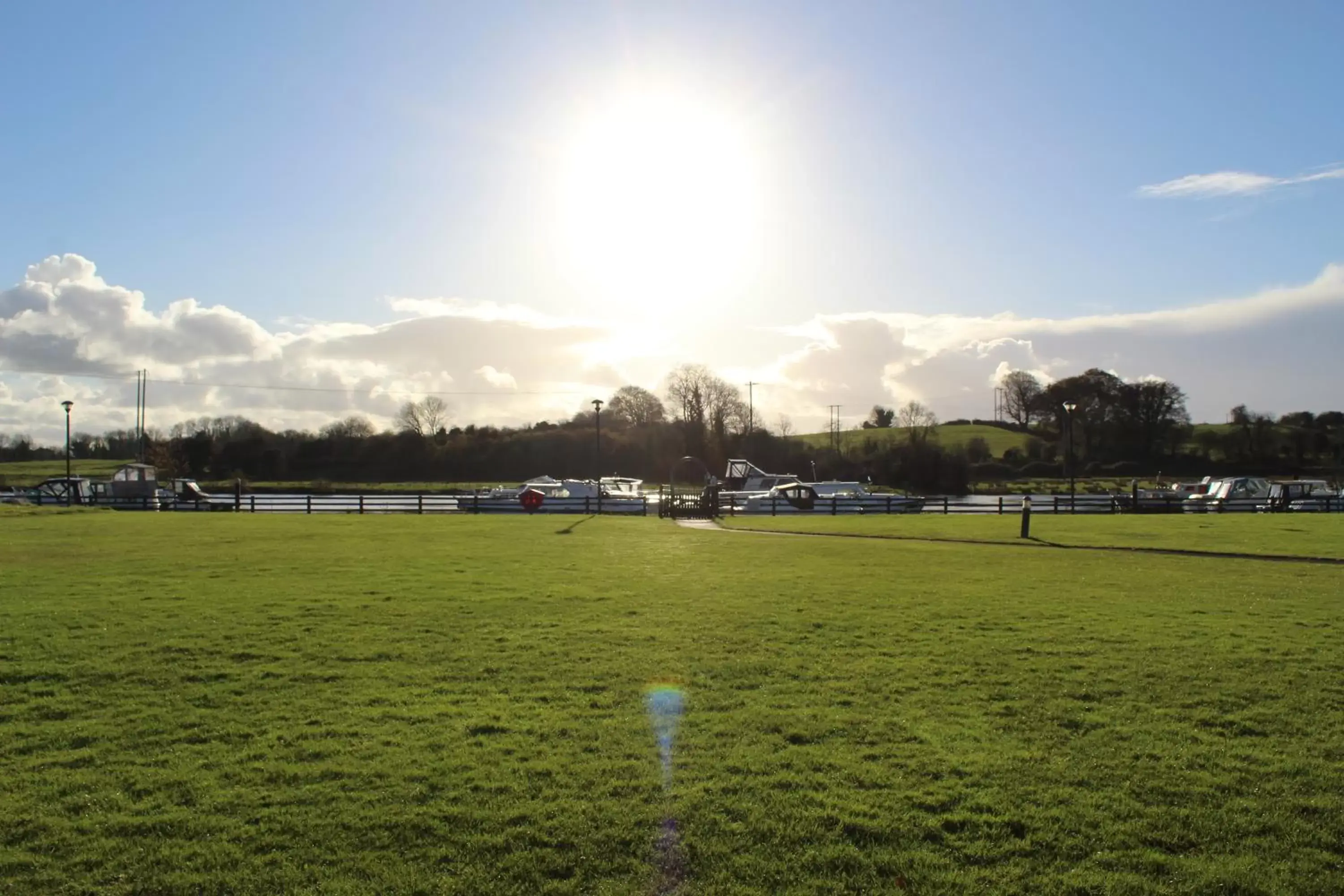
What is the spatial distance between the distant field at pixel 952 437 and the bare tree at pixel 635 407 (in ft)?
71.8

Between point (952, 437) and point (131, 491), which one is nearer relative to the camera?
point (131, 491)

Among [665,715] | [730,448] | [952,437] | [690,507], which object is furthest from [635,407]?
[665,715]

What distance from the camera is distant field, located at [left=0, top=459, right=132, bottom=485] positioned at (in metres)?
87.4

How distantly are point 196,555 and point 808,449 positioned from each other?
286 ft

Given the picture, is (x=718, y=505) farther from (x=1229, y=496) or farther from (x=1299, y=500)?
(x=1229, y=496)

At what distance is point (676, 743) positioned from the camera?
674cm

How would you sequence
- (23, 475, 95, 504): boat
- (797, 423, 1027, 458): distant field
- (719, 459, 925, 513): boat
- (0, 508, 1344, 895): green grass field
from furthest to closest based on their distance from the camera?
(797, 423, 1027, 458): distant field < (23, 475, 95, 504): boat < (719, 459, 925, 513): boat < (0, 508, 1344, 895): green grass field

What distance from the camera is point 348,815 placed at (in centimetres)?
549

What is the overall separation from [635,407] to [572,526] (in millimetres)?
77844

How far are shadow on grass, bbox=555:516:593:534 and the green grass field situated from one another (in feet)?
48.8

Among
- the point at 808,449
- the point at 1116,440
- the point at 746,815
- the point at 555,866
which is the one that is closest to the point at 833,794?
the point at 746,815

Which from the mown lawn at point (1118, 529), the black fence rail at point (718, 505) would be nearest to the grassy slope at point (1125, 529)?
the mown lawn at point (1118, 529)

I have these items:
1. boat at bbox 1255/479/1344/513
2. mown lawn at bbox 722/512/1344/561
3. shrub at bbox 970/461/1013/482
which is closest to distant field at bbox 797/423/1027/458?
shrub at bbox 970/461/1013/482

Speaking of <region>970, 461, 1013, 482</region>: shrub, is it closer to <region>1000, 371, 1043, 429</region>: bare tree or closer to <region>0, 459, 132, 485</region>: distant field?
<region>1000, 371, 1043, 429</region>: bare tree
